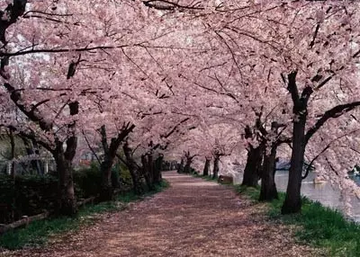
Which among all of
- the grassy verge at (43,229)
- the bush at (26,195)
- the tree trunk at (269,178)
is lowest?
the grassy verge at (43,229)

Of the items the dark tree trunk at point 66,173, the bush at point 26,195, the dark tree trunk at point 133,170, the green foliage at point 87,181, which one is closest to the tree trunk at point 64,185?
the dark tree trunk at point 66,173

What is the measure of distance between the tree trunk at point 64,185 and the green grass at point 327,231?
526 centimetres

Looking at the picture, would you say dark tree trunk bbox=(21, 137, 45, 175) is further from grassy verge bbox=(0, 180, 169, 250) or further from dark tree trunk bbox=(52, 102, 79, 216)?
dark tree trunk bbox=(52, 102, 79, 216)

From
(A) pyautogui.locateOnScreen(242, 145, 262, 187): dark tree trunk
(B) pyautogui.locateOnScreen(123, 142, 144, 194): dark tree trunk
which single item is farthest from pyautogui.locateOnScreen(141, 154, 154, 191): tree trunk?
(A) pyautogui.locateOnScreen(242, 145, 262, 187): dark tree trunk

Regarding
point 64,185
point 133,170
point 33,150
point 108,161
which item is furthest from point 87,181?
A: point 64,185

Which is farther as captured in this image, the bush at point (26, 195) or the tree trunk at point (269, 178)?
the tree trunk at point (269, 178)

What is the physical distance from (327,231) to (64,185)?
673 cm

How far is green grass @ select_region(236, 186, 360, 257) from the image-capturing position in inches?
277

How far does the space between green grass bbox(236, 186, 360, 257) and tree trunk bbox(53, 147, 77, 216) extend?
5.26 metres

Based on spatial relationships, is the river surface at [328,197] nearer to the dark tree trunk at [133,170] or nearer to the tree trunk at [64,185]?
the dark tree trunk at [133,170]

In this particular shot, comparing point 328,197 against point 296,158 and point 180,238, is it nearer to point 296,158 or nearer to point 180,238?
point 296,158

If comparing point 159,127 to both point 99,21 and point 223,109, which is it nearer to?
point 223,109

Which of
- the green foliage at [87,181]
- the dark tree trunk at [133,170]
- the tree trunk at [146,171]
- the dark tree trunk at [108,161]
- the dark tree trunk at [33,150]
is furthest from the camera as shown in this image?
the tree trunk at [146,171]

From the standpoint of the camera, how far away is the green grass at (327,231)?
7030 millimetres
